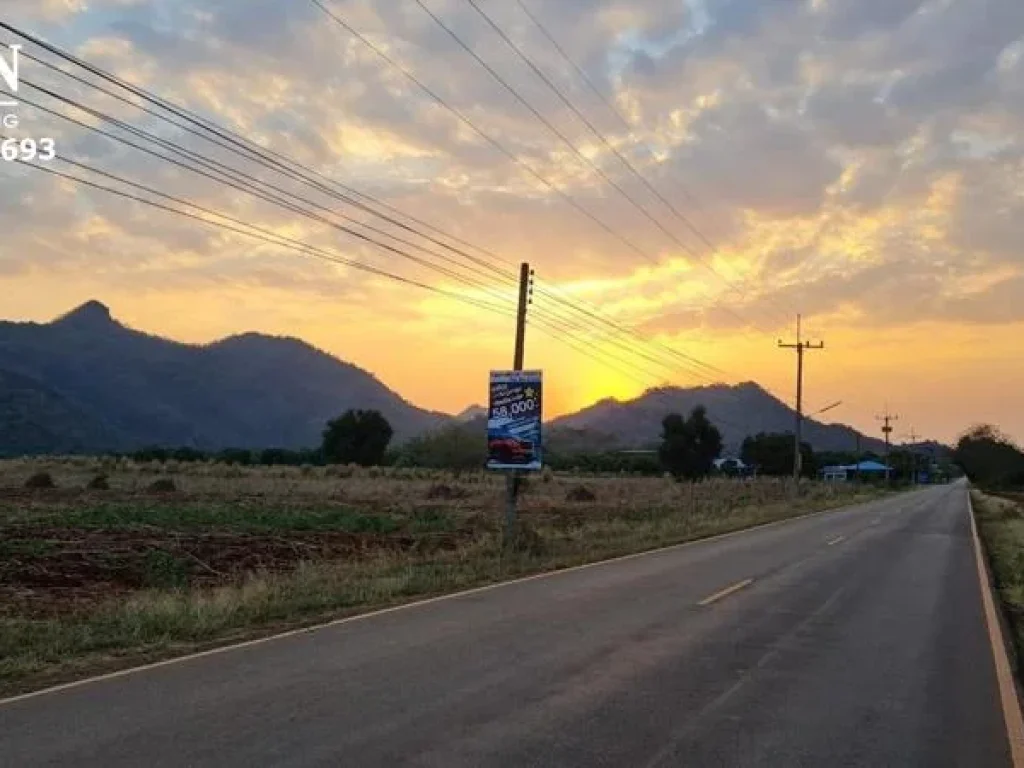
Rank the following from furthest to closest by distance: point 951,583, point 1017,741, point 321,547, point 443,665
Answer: point 321,547, point 951,583, point 443,665, point 1017,741

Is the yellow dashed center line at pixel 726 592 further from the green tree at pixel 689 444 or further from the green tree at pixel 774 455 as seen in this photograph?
the green tree at pixel 774 455

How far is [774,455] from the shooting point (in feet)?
428

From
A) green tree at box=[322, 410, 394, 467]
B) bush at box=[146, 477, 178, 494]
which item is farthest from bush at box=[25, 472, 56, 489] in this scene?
green tree at box=[322, 410, 394, 467]

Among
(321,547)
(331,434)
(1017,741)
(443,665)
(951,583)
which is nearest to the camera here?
(1017,741)

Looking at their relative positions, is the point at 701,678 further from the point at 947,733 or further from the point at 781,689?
the point at 947,733

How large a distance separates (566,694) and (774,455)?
5015 inches

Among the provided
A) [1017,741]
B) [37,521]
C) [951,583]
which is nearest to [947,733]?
[1017,741]

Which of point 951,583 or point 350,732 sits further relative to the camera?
point 951,583

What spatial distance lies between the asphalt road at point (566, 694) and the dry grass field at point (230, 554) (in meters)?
1.32

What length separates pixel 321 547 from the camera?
2309 cm

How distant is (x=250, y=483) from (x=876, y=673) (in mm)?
50466

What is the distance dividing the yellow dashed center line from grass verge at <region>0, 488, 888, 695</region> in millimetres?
3763

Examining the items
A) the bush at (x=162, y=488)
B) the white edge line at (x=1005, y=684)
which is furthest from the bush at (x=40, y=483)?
the white edge line at (x=1005, y=684)

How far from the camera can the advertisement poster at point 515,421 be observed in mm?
23500
